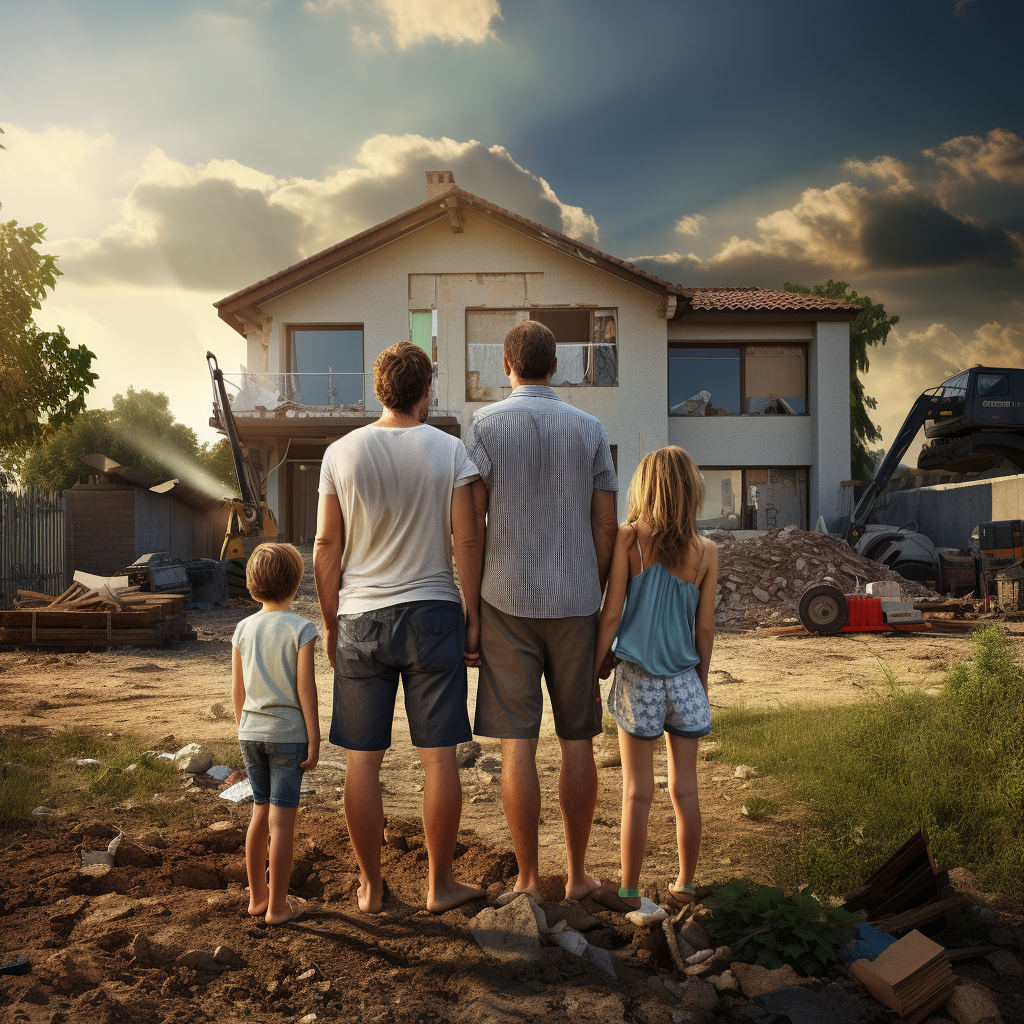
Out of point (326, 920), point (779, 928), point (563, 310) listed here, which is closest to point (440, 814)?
point (326, 920)

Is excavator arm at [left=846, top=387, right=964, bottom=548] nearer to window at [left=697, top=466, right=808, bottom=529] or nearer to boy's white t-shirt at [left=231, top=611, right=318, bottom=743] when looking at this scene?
window at [left=697, top=466, right=808, bottom=529]

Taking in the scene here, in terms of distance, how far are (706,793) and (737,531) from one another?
15.3 m

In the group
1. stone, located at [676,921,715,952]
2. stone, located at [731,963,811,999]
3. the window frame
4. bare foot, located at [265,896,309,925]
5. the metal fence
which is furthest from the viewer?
the window frame

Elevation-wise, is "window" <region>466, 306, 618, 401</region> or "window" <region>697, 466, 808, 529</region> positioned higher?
"window" <region>466, 306, 618, 401</region>

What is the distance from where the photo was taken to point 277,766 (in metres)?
2.83

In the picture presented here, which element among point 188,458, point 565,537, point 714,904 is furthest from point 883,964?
point 188,458

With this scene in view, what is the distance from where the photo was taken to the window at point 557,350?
1833cm

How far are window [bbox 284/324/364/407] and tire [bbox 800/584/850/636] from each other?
445 inches

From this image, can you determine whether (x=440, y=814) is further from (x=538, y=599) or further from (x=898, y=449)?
(x=898, y=449)

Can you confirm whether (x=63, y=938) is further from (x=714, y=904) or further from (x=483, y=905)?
(x=714, y=904)

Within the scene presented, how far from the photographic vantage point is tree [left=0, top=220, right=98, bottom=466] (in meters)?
8.86

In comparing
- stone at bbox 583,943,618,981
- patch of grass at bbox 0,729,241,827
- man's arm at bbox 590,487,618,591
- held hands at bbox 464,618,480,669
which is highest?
man's arm at bbox 590,487,618,591

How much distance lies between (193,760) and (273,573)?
250 centimetres

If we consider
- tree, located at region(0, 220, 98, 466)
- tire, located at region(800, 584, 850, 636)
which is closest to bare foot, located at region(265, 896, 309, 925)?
tree, located at region(0, 220, 98, 466)
